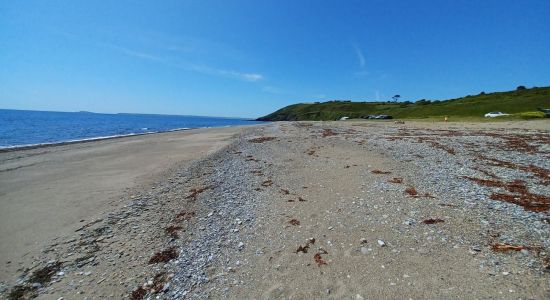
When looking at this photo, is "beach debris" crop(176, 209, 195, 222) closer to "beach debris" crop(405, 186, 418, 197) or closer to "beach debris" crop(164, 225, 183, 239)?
"beach debris" crop(164, 225, 183, 239)

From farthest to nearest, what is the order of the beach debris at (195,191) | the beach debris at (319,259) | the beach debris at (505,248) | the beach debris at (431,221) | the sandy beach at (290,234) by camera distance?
the beach debris at (195,191) → the beach debris at (431,221) → the beach debris at (319,259) → the beach debris at (505,248) → the sandy beach at (290,234)

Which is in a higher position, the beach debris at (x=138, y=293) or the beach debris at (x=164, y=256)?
the beach debris at (x=164, y=256)

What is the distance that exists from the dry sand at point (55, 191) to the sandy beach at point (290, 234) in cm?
8

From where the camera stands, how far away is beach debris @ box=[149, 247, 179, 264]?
21.9 ft

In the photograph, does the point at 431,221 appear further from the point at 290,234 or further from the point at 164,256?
the point at 164,256

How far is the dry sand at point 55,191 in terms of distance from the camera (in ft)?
27.6

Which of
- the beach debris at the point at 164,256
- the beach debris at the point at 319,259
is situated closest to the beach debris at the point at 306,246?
the beach debris at the point at 319,259

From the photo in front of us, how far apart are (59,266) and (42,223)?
3.78 meters

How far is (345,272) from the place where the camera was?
18.9 ft

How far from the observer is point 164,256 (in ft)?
22.6

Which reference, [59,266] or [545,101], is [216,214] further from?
[545,101]

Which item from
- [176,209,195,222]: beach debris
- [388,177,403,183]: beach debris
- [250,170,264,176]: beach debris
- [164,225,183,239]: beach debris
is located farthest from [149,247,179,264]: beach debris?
[388,177,403,183]: beach debris

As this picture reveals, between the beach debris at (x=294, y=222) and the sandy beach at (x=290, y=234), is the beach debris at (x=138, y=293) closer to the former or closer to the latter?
the sandy beach at (x=290, y=234)

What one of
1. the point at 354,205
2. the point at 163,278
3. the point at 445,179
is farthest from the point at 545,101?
the point at 163,278
